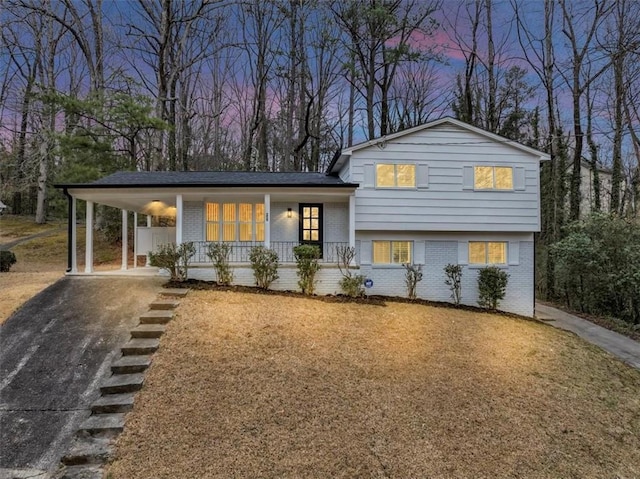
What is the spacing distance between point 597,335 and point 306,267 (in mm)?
8384

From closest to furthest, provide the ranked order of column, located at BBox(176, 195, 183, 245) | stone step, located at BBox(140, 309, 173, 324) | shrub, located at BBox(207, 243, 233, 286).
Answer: stone step, located at BBox(140, 309, 173, 324)
shrub, located at BBox(207, 243, 233, 286)
column, located at BBox(176, 195, 183, 245)

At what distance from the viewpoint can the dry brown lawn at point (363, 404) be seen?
395 centimetres

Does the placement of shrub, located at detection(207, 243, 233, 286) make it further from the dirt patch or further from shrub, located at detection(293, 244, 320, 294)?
the dirt patch

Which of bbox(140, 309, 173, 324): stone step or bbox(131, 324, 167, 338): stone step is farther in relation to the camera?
bbox(140, 309, 173, 324): stone step

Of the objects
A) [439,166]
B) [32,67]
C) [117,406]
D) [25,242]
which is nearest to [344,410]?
[117,406]

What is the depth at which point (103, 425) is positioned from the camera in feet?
13.9

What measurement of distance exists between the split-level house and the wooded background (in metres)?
6.19

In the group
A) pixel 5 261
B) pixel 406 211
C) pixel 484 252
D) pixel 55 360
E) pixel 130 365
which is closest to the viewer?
pixel 130 365

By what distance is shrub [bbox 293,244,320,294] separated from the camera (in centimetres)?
965

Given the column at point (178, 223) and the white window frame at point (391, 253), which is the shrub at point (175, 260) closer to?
the column at point (178, 223)

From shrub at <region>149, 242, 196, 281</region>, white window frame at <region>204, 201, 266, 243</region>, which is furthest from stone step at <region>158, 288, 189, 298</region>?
white window frame at <region>204, 201, 266, 243</region>

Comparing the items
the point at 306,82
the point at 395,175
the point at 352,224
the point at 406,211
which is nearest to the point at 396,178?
the point at 395,175

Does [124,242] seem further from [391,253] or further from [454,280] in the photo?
[454,280]

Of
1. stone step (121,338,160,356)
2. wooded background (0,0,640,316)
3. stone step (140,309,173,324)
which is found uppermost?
wooded background (0,0,640,316)
